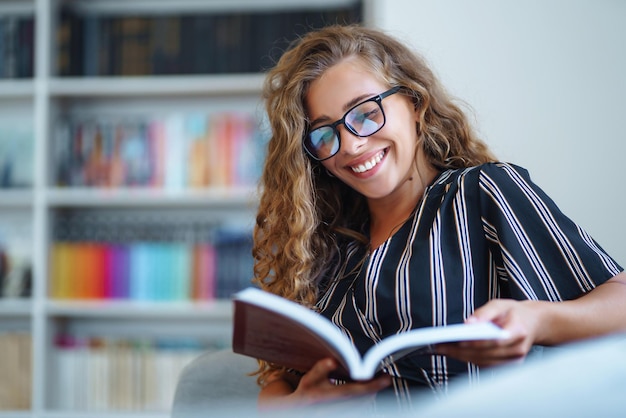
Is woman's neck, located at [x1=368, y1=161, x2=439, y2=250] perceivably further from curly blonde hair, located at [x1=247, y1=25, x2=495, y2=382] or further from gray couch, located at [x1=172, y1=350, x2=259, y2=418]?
gray couch, located at [x1=172, y1=350, x2=259, y2=418]

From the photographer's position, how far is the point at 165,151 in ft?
7.70

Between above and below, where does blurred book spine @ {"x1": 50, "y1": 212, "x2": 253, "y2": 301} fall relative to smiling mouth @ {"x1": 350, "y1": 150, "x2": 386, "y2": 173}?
below

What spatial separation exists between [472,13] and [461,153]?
2.12 ft

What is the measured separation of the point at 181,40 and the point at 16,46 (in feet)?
1.93

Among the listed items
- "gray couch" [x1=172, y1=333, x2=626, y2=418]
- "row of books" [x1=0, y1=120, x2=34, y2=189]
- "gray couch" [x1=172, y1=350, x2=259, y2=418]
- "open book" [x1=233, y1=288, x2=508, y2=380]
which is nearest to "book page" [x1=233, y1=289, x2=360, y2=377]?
"open book" [x1=233, y1=288, x2=508, y2=380]

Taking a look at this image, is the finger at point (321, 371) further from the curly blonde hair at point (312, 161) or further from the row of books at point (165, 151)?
the row of books at point (165, 151)

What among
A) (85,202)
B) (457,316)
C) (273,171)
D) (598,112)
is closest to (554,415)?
(457,316)

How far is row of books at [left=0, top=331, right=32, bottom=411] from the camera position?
2.33m

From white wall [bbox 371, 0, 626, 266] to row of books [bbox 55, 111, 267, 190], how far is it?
0.79 m

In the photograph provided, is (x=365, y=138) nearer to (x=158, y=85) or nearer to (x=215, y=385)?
(x=215, y=385)

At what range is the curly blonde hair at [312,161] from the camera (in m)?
1.27

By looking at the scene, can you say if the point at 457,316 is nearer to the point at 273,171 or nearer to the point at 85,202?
the point at 273,171

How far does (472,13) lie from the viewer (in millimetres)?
1778

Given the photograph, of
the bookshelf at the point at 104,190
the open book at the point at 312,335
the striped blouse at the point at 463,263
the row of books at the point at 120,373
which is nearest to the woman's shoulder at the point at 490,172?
the striped blouse at the point at 463,263
